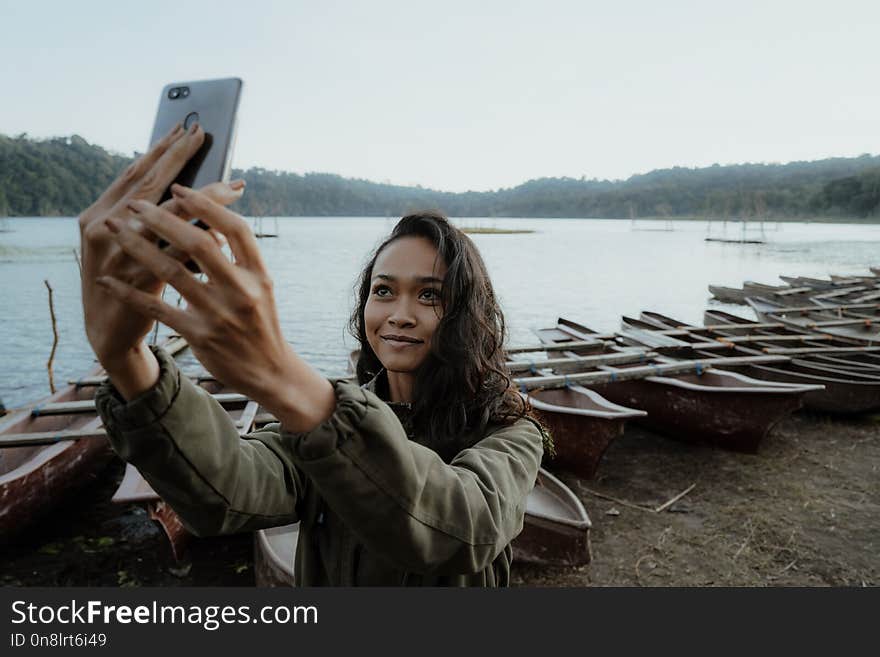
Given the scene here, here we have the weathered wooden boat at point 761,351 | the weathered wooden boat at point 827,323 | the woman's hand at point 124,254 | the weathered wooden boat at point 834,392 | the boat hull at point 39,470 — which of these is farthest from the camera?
the weathered wooden boat at point 827,323

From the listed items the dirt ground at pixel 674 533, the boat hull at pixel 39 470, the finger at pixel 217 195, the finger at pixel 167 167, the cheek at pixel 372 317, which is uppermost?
the finger at pixel 167 167

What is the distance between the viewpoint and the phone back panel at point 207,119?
3.02 feet

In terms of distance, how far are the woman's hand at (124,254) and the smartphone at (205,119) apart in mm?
22

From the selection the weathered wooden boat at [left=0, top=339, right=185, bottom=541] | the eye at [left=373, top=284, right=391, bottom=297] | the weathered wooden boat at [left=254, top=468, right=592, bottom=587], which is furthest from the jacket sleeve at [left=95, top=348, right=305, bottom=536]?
the weathered wooden boat at [left=0, top=339, right=185, bottom=541]

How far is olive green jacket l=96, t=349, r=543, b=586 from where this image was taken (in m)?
0.94

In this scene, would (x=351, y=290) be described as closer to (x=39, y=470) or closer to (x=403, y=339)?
(x=403, y=339)

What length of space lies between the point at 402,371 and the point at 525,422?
1.30 ft

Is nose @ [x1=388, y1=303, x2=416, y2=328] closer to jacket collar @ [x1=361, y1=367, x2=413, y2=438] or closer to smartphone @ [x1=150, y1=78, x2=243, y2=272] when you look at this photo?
jacket collar @ [x1=361, y1=367, x2=413, y2=438]

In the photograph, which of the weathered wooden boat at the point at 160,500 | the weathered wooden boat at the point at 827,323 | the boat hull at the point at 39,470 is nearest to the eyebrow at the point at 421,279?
the weathered wooden boat at the point at 160,500

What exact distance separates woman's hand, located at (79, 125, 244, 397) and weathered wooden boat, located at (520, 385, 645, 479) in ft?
17.2

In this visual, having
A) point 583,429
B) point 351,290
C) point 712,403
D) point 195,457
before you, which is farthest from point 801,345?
point 195,457

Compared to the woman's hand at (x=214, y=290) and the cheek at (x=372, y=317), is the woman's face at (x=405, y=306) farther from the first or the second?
the woman's hand at (x=214, y=290)

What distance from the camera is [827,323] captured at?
460 inches

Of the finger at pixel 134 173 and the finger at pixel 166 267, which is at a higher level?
the finger at pixel 134 173
